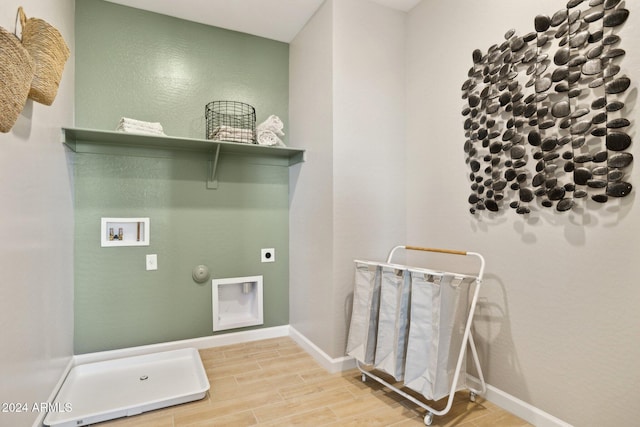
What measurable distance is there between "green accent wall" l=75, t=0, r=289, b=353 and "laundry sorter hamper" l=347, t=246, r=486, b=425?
122 centimetres

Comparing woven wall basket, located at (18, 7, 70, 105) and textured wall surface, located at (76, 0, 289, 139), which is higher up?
textured wall surface, located at (76, 0, 289, 139)

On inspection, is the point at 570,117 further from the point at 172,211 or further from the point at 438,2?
the point at 172,211

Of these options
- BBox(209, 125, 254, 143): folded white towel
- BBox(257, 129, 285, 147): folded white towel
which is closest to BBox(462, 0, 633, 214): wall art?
BBox(257, 129, 285, 147): folded white towel

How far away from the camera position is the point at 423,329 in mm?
1788

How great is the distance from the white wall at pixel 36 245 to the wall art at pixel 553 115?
2.29 m

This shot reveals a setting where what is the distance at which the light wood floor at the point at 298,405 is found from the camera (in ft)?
5.88

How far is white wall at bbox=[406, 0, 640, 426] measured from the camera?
143cm

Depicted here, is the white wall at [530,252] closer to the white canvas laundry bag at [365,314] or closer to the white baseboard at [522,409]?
the white baseboard at [522,409]

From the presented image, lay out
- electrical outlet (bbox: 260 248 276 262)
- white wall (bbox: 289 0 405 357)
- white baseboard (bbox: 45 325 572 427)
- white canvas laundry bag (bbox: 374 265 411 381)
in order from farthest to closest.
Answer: electrical outlet (bbox: 260 248 276 262), white wall (bbox: 289 0 405 357), white canvas laundry bag (bbox: 374 265 411 381), white baseboard (bbox: 45 325 572 427)

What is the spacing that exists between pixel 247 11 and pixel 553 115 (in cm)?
223

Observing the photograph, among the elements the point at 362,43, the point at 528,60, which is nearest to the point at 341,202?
the point at 362,43

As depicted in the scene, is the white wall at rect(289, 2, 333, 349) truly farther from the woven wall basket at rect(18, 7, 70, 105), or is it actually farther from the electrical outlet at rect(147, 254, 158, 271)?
the woven wall basket at rect(18, 7, 70, 105)

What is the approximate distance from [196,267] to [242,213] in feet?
1.86

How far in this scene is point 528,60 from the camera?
1.76m
